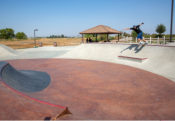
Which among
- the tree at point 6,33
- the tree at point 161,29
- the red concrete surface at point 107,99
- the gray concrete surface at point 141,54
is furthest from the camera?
the tree at point 6,33

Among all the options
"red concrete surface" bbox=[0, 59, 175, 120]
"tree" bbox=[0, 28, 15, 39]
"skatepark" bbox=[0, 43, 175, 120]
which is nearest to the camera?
"skatepark" bbox=[0, 43, 175, 120]

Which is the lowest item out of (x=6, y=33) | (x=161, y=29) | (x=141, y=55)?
(x=141, y=55)

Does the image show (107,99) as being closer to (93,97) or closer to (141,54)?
(93,97)

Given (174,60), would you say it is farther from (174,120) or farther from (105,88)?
(174,120)

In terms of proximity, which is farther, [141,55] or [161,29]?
[161,29]

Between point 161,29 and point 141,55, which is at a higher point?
point 161,29

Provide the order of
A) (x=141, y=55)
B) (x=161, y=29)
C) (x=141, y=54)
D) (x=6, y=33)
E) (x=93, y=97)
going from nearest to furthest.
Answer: (x=93, y=97) → (x=141, y=55) → (x=141, y=54) → (x=161, y=29) → (x=6, y=33)

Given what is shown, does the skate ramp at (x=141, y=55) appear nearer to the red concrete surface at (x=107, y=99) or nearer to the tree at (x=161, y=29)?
the red concrete surface at (x=107, y=99)

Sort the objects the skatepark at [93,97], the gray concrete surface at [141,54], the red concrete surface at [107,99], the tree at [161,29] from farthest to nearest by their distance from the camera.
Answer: the tree at [161,29] → the gray concrete surface at [141,54] → the red concrete surface at [107,99] → the skatepark at [93,97]

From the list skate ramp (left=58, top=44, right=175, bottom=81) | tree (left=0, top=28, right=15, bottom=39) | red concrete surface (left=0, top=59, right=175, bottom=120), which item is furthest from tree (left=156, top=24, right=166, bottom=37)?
tree (left=0, top=28, right=15, bottom=39)

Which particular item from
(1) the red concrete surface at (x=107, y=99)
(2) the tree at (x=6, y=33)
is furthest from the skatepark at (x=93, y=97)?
(2) the tree at (x=6, y=33)

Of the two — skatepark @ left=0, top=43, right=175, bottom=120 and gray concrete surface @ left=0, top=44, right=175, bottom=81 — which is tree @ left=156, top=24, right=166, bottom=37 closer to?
gray concrete surface @ left=0, top=44, right=175, bottom=81

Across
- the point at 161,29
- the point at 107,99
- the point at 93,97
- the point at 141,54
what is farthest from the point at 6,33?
the point at 107,99

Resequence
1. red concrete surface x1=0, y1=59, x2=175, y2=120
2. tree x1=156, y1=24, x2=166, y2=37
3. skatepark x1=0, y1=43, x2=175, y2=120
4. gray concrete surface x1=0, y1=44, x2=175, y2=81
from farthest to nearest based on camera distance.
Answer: tree x1=156, y1=24, x2=166, y2=37
gray concrete surface x1=0, y1=44, x2=175, y2=81
red concrete surface x1=0, y1=59, x2=175, y2=120
skatepark x1=0, y1=43, x2=175, y2=120
